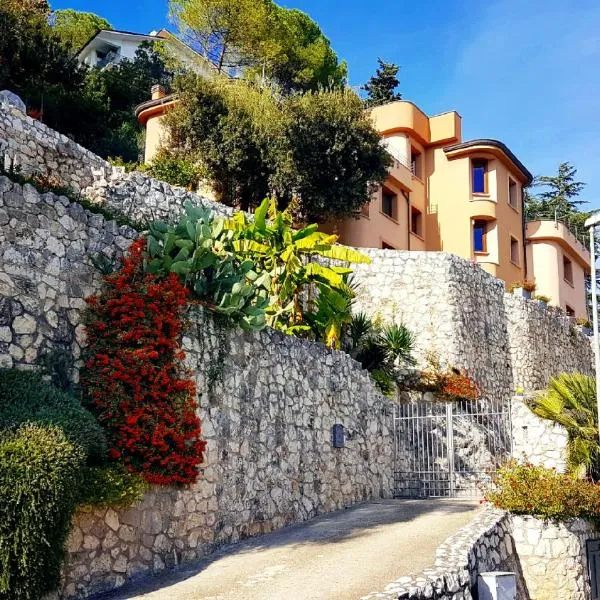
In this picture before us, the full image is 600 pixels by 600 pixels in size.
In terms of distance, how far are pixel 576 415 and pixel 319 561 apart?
29.8 feet

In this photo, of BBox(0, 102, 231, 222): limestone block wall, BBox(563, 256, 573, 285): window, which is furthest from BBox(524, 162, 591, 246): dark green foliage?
BBox(0, 102, 231, 222): limestone block wall

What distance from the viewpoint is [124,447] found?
413 inches

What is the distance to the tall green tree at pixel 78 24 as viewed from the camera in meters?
50.6

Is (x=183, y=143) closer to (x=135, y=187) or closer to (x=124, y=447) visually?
(x=135, y=187)

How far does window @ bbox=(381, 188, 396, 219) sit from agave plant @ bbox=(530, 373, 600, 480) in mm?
17465

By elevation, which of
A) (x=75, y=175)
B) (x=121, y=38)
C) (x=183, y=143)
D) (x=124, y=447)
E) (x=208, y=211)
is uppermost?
(x=121, y=38)

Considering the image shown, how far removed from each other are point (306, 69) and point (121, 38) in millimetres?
19400

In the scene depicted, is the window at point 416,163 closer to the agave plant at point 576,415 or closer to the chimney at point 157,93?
the chimney at point 157,93

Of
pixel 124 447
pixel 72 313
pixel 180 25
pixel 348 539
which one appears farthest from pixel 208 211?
pixel 180 25

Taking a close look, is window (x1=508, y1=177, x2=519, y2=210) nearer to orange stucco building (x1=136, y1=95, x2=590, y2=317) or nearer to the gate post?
orange stucco building (x1=136, y1=95, x2=590, y2=317)

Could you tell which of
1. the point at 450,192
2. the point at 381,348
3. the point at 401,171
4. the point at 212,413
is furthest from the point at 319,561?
the point at 450,192

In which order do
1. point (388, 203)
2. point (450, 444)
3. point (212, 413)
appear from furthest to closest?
point (388, 203), point (450, 444), point (212, 413)

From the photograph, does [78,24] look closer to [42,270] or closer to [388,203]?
[388,203]

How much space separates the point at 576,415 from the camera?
17.8 metres
